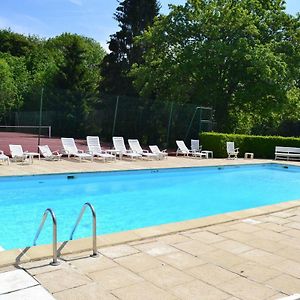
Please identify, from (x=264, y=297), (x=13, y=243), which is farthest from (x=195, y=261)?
(x=13, y=243)

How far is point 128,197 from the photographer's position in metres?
9.62

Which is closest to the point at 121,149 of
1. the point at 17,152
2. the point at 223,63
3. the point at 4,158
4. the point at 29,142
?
the point at 29,142

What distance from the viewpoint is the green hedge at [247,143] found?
18.0 meters

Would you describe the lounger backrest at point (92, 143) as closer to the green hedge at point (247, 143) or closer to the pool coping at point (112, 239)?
the green hedge at point (247, 143)

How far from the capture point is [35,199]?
8789mm

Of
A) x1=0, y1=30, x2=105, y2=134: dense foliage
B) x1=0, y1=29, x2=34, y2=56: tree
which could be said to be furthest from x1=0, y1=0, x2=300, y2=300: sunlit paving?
x1=0, y1=29, x2=34, y2=56: tree

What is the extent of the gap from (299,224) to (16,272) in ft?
13.7

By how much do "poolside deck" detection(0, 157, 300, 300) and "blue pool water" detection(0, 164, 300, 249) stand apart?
6.82 feet

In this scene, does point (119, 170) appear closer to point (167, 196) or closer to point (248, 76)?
point (167, 196)

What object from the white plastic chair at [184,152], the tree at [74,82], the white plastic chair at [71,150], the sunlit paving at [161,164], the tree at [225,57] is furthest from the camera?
the tree at [225,57]

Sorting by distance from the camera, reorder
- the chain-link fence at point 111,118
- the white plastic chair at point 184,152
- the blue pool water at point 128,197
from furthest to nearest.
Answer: the white plastic chair at point 184,152, the chain-link fence at point 111,118, the blue pool water at point 128,197

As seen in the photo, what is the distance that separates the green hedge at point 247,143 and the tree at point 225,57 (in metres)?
3.08

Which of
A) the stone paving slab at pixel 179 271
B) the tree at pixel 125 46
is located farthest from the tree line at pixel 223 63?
the stone paving slab at pixel 179 271

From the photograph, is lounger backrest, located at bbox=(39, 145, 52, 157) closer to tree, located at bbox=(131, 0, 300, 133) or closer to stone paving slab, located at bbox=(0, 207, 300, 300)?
stone paving slab, located at bbox=(0, 207, 300, 300)
